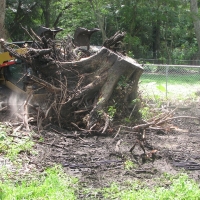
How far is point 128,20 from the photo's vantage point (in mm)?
24516

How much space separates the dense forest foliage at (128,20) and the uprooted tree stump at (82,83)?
1315 centimetres

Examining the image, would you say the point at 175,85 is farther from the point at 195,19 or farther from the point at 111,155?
the point at 111,155

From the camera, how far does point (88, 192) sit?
5.47 metres

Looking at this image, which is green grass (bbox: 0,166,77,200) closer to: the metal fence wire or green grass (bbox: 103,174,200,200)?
green grass (bbox: 103,174,200,200)

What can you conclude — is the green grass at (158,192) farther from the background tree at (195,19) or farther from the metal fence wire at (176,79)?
the background tree at (195,19)

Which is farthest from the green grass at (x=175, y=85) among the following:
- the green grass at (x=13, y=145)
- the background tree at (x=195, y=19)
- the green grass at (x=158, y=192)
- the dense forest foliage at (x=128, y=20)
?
the green grass at (x=158, y=192)

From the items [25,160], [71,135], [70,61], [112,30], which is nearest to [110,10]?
[112,30]

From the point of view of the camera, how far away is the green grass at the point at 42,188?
514 cm

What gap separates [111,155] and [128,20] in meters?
18.4

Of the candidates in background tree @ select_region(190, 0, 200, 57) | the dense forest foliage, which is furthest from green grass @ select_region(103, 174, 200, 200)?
the dense forest foliage

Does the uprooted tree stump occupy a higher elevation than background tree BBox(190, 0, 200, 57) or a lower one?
Result: lower

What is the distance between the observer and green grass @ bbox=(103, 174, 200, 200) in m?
5.12

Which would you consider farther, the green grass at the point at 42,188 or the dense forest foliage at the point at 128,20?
the dense forest foliage at the point at 128,20

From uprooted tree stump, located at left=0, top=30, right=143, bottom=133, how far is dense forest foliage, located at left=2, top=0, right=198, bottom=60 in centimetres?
1315
